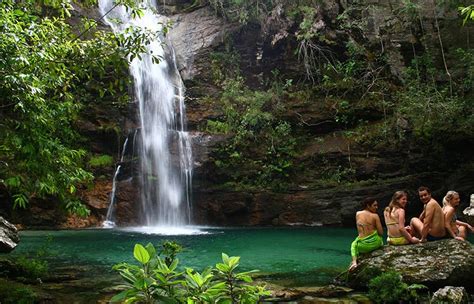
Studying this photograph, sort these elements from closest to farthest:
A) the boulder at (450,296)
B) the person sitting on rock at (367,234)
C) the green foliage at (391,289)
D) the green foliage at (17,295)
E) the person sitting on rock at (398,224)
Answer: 1. the green foliage at (17,295)
2. the boulder at (450,296)
3. the green foliage at (391,289)
4. the person sitting on rock at (367,234)
5. the person sitting on rock at (398,224)

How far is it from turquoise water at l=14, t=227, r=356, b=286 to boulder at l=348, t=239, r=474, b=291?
3.18 ft

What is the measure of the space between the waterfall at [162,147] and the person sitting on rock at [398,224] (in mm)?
12186

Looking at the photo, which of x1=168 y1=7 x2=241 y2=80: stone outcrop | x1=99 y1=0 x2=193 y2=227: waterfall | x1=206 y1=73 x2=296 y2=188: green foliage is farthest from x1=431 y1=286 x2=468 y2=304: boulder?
x1=168 y1=7 x2=241 y2=80: stone outcrop

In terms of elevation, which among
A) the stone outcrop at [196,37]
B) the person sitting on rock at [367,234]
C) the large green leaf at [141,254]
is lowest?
the person sitting on rock at [367,234]

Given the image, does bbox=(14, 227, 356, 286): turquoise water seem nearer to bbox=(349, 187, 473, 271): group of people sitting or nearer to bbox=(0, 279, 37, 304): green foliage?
bbox=(349, 187, 473, 271): group of people sitting

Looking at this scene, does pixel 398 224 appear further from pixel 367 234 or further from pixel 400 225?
pixel 367 234

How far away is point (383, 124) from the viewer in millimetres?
18078

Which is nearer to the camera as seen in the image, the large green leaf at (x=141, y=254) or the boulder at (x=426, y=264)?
the large green leaf at (x=141, y=254)

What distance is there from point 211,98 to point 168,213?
6.61 meters

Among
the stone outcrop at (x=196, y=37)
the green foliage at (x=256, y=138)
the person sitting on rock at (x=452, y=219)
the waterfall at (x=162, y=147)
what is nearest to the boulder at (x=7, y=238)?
the person sitting on rock at (x=452, y=219)

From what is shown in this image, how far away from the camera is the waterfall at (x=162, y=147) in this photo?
59.6 feet

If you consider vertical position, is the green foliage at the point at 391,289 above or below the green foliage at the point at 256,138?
below

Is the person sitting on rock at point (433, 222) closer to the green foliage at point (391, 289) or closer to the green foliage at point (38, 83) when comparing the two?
the green foliage at point (391, 289)

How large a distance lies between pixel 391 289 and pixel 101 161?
1550cm
